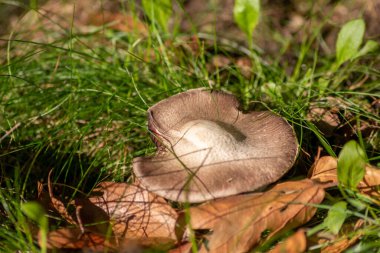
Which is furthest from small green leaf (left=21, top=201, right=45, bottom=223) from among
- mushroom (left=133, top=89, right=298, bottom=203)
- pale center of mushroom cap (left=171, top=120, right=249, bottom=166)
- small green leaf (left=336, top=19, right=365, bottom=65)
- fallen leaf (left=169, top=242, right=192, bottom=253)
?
small green leaf (left=336, top=19, right=365, bottom=65)

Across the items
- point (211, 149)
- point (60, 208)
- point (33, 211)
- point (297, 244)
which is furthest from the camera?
point (60, 208)

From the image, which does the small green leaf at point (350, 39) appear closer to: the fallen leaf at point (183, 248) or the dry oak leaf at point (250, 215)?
the dry oak leaf at point (250, 215)

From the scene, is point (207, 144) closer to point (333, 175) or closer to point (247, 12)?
point (333, 175)

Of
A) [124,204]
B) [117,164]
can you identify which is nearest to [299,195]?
[124,204]

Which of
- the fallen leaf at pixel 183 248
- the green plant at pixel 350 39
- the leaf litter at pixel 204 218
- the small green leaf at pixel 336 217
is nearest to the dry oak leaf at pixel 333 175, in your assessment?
the leaf litter at pixel 204 218

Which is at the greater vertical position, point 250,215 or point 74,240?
point 250,215

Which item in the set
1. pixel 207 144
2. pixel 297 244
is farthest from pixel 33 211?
pixel 297 244
